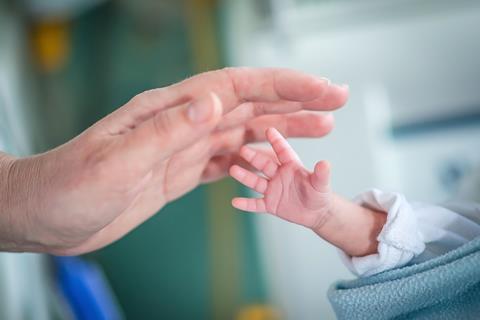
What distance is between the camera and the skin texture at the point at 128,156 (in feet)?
1.28

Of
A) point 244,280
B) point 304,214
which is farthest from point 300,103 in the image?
point 244,280

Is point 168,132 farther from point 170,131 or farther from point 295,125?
point 295,125

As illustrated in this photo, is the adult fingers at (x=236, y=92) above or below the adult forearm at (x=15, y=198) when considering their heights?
above

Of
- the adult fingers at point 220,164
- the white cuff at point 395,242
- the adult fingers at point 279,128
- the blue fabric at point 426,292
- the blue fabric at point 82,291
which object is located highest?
the adult fingers at point 279,128

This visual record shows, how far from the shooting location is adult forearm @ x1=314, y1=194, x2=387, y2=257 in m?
0.52

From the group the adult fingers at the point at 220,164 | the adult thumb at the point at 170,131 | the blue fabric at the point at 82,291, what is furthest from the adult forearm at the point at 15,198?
the blue fabric at the point at 82,291

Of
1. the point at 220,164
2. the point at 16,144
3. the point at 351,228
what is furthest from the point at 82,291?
the point at 351,228

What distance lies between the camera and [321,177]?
1.51 ft

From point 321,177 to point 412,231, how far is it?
0.38 ft

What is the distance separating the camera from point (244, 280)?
4.72 ft

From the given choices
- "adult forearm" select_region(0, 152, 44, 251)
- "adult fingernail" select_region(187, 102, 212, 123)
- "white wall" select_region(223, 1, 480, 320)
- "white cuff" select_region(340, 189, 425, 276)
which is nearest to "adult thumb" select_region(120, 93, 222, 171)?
"adult fingernail" select_region(187, 102, 212, 123)

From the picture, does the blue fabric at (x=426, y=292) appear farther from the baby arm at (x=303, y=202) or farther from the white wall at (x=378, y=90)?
the white wall at (x=378, y=90)

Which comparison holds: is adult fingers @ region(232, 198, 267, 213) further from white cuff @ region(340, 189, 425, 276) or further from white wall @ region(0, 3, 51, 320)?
white wall @ region(0, 3, 51, 320)

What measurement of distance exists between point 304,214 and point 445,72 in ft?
2.50
